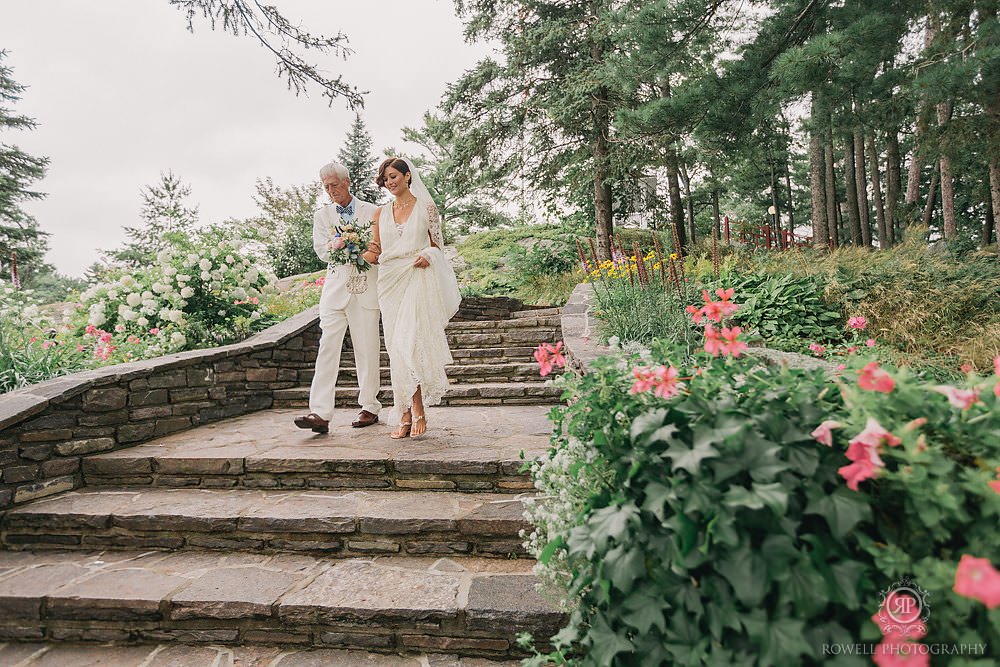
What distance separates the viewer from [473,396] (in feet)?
15.1

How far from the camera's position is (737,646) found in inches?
41.4

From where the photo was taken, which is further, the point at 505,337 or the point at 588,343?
the point at 505,337

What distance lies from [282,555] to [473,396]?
2.41m

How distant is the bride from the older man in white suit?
0.21 meters

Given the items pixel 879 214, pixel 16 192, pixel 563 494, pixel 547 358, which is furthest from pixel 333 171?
pixel 16 192

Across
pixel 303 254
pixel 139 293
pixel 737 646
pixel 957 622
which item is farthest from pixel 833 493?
pixel 303 254

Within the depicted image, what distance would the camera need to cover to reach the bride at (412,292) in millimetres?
3318

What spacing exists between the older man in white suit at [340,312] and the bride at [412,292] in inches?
8.2

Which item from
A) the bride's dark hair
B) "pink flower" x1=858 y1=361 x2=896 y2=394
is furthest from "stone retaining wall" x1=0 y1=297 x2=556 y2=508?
"pink flower" x1=858 y1=361 x2=896 y2=394

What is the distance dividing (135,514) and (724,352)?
2.94 m

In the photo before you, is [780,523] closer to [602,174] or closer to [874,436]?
[874,436]

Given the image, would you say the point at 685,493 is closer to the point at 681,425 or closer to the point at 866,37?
the point at 681,425

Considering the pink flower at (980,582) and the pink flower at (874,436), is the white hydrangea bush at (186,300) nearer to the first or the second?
the pink flower at (874,436)

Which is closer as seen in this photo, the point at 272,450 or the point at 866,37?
the point at 272,450
